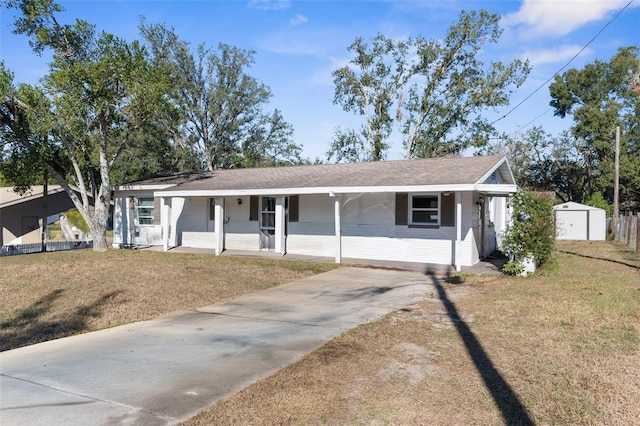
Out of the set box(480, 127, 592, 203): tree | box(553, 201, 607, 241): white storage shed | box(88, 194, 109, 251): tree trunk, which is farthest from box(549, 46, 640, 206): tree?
box(88, 194, 109, 251): tree trunk

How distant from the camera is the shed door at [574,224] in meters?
26.8

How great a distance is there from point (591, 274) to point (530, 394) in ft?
30.3

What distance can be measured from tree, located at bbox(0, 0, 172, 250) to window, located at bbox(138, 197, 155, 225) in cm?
184

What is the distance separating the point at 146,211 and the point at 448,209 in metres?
A: 12.8

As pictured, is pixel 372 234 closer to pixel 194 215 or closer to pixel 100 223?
pixel 194 215

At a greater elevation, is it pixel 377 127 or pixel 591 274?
pixel 377 127

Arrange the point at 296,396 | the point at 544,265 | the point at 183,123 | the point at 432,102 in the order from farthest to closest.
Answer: the point at 183,123 < the point at 432,102 < the point at 544,265 < the point at 296,396

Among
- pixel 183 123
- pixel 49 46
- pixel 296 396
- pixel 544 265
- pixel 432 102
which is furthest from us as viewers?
pixel 183 123

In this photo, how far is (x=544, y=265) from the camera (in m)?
12.3

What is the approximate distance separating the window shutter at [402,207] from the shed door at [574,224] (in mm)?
16599

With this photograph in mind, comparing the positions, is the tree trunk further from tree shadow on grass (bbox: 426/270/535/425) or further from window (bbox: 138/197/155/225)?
tree shadow on grass (bbox: 426/270/535/425)

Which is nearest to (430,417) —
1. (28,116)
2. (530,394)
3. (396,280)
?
(530,394)

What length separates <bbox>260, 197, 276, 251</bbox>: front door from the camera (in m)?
17.1

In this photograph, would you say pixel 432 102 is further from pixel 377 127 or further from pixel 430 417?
pixel 430 417
